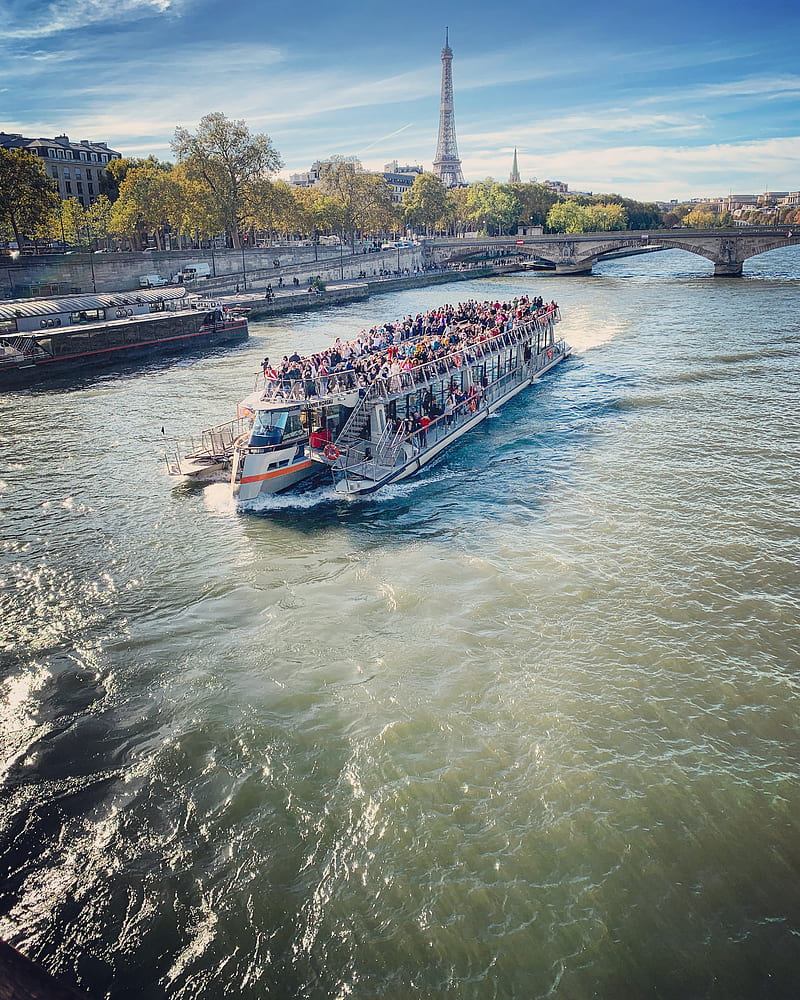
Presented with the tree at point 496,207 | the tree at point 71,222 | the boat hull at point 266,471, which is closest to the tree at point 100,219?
the tree at point 71,222

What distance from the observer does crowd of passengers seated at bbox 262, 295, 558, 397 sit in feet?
72.0

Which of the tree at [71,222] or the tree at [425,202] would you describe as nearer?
the tree at [71,222]

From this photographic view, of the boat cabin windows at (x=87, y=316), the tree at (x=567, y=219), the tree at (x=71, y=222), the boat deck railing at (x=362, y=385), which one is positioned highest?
the tree at (x=567, y=219)

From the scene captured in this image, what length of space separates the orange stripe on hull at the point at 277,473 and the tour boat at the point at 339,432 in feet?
0.10

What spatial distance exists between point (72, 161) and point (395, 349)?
9912 centimetres

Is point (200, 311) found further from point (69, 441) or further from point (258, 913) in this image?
point (258, 913)

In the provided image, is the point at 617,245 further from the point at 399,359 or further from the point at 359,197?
the point at 399,359

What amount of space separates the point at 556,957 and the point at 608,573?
9108 millimetres

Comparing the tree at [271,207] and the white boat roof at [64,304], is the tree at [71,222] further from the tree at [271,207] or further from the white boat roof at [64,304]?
the white boat roof at [64,304]

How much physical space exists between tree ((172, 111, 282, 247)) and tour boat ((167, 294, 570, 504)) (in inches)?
2230

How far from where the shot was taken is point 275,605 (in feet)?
47.9

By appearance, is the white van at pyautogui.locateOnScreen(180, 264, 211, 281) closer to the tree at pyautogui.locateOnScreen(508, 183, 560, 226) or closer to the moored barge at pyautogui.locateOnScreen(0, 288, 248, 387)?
the moored barge at pyautogui.locateOnScreen(0, 288, 248, 387)

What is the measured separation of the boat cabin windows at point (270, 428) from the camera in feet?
66.8

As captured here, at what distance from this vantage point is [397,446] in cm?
2184
